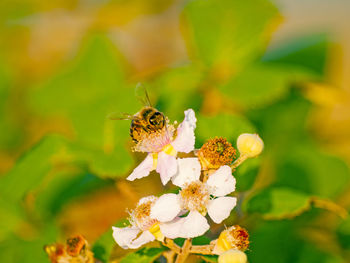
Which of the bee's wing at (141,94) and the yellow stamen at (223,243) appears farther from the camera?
the bee's wing at (141,94)

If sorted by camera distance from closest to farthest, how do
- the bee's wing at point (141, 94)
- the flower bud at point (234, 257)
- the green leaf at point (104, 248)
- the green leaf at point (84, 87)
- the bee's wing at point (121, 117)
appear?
the flower bud at point (234, 257) → the green leaf at point (104, 248) → the bee's wing at point (121, 117) → the bee's wing at point (141, 94) → the green leaf at point (84, 87)

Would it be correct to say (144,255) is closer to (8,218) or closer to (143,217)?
(143,217)

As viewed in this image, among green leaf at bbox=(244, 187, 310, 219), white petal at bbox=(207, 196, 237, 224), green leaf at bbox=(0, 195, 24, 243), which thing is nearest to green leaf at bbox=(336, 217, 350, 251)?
green leaf at bbox=(244, 187, 310, 219)

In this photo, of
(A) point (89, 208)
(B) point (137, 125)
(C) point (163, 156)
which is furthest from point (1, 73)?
(C) point (163, 156)

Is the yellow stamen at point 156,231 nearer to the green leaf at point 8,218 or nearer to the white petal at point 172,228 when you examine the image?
the white petal at point 172,228

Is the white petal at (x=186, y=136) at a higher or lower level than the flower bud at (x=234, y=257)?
higher

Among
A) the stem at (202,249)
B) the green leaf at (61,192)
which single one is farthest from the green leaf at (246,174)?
the green leaf at (61,192)

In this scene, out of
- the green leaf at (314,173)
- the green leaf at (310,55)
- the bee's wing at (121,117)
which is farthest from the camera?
the green leaf at (310,55)
